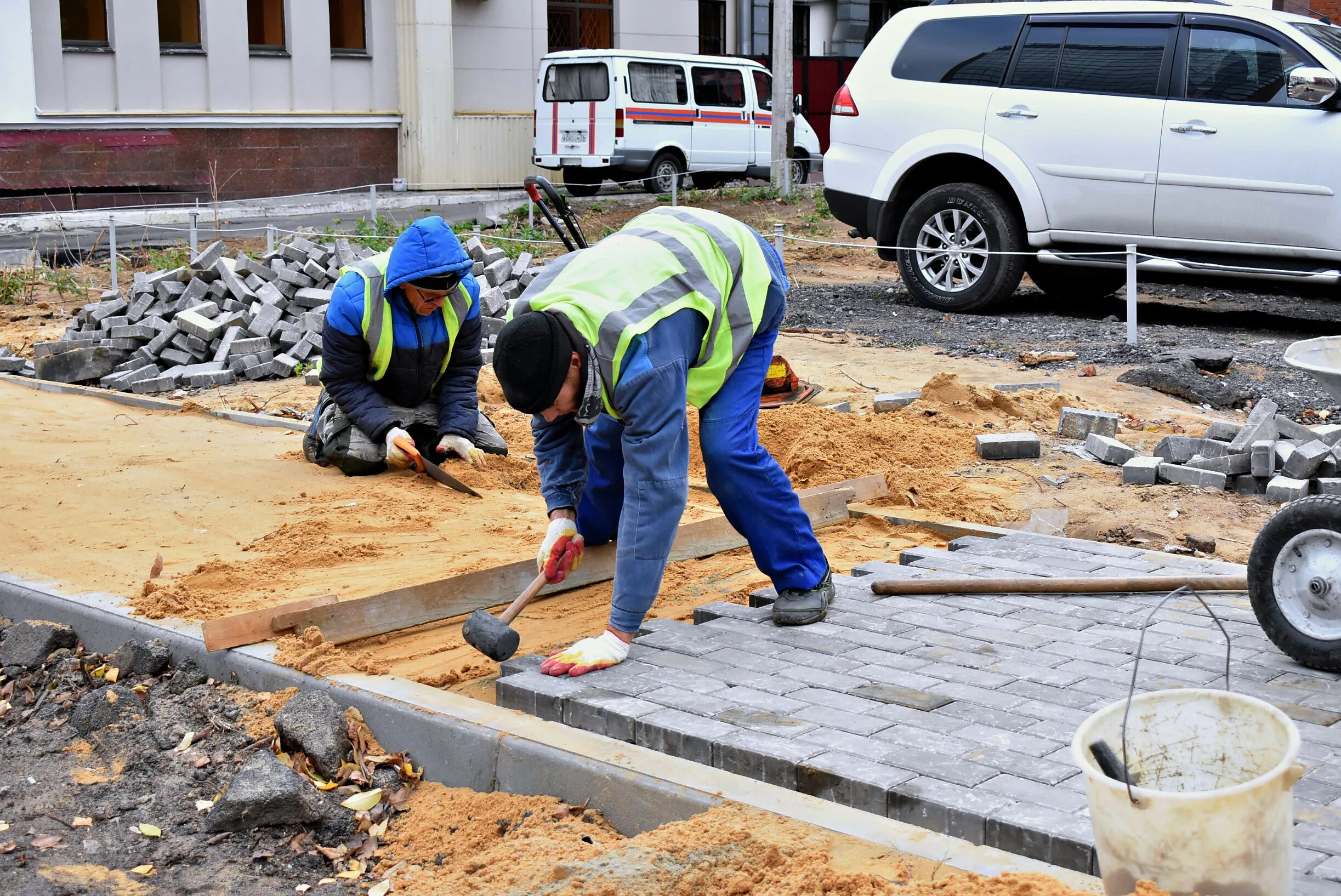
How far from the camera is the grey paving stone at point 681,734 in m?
3.65

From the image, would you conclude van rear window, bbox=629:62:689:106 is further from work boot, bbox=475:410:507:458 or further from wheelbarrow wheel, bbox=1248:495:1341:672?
wheelbarrow wheel, bbox=1248:495:1341:672

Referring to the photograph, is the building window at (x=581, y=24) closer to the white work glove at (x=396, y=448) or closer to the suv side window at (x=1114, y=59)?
the suv side window at (x=1114, y=59)

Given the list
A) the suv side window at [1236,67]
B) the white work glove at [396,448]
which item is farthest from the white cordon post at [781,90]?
the white work glove at [396,448]

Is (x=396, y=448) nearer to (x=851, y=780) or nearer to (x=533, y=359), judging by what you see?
(x=533, y=359)

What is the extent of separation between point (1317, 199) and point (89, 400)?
8.64m

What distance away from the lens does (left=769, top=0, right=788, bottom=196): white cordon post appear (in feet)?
72.5

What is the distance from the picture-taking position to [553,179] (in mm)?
25844

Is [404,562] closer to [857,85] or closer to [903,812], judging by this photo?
[903,812]

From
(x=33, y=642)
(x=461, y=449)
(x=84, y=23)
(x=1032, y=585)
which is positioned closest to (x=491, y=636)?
(x=33, y=642)

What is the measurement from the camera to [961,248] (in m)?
11.4

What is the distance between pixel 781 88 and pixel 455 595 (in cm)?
1853

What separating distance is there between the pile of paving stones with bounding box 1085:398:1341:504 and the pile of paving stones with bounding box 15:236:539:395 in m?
5.23

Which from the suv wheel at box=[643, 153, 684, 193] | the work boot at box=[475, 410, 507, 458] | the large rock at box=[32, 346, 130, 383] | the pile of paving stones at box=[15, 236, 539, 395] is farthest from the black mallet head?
the suv wheel at box=[643, 153, 684, 193]

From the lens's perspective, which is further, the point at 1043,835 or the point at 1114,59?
the point at 1114,59
